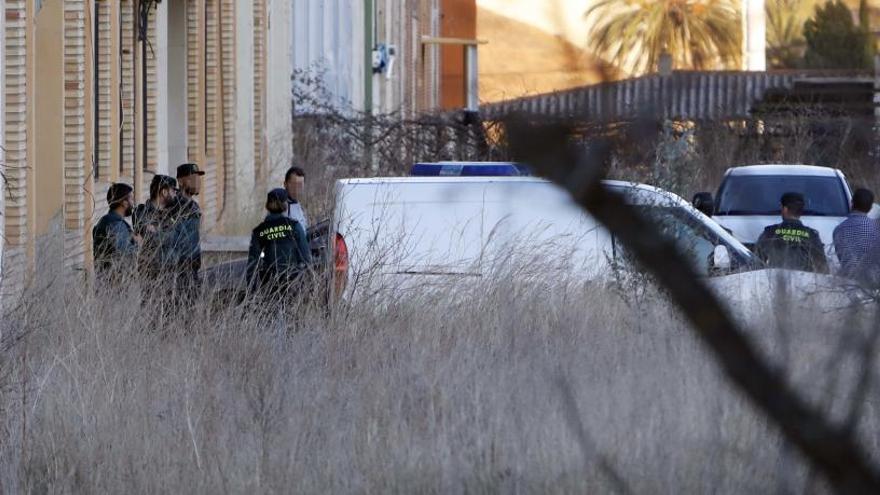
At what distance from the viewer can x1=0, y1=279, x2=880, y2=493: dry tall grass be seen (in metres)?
5.21

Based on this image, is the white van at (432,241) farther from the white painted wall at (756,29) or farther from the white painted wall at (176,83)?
the white painted wall at (176,83)

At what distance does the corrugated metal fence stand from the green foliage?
0.12ft

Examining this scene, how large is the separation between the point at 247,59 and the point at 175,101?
2985 mm

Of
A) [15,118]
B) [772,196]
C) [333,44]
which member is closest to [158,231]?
[15,118]

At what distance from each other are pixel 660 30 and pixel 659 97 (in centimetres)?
23

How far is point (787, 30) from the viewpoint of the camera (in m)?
1.61

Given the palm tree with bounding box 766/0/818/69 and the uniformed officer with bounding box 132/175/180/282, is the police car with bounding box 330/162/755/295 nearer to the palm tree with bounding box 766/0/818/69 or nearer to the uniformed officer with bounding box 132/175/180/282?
the uniformed officer with bounding box 132/175/180/282

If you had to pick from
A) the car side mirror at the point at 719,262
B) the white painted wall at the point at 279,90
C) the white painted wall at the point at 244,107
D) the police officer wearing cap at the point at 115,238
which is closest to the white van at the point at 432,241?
the police officer wearing cap at the point at 115,238

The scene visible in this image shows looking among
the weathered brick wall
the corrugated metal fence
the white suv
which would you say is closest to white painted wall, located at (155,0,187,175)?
the weathered brick wall

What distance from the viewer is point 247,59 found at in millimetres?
21266

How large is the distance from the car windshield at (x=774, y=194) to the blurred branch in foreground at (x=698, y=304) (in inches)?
547

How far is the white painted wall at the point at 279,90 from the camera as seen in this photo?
23.3 meters

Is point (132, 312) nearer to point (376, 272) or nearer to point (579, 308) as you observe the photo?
point (376, 272)

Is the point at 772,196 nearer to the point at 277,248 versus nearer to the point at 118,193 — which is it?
the point at 277,248
